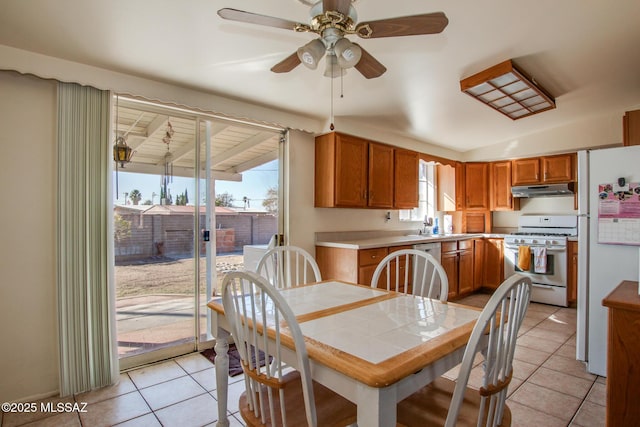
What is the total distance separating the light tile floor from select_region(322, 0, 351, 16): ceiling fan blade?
2.22 meters

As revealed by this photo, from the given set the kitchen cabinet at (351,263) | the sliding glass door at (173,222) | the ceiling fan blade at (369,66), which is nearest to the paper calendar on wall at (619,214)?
the kitchen cabinet at (351,263)

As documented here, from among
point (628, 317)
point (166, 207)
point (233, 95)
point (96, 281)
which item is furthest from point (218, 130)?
point (628, 317)

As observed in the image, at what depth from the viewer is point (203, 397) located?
220cm

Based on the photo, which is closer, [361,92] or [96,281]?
[96,281]

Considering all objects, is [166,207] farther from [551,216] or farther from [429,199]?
[551,216]

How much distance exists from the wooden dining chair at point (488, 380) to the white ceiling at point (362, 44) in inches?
66.6

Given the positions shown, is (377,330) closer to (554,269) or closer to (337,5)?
(337,5)

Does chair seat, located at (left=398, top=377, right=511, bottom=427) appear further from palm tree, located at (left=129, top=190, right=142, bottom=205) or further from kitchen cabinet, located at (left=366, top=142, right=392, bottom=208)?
kitchen cabinet, located at (left=366, top=142, right=392, bottom=208)

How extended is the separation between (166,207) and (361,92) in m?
2.01

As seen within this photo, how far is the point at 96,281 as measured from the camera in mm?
2301

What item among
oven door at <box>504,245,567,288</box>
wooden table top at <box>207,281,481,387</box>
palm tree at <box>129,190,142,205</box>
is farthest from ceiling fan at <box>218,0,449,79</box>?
oven door at <box>504,245,567,288</box>

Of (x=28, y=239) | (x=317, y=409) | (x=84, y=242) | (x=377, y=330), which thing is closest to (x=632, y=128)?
(x=377, y=330)

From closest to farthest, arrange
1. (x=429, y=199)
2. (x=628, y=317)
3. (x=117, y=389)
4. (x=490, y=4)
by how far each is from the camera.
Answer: (x=628, y=317), (x=490, y=4), (x=117, y=389), (x=429, y=199)

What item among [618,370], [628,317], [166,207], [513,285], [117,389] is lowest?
[117,389]
